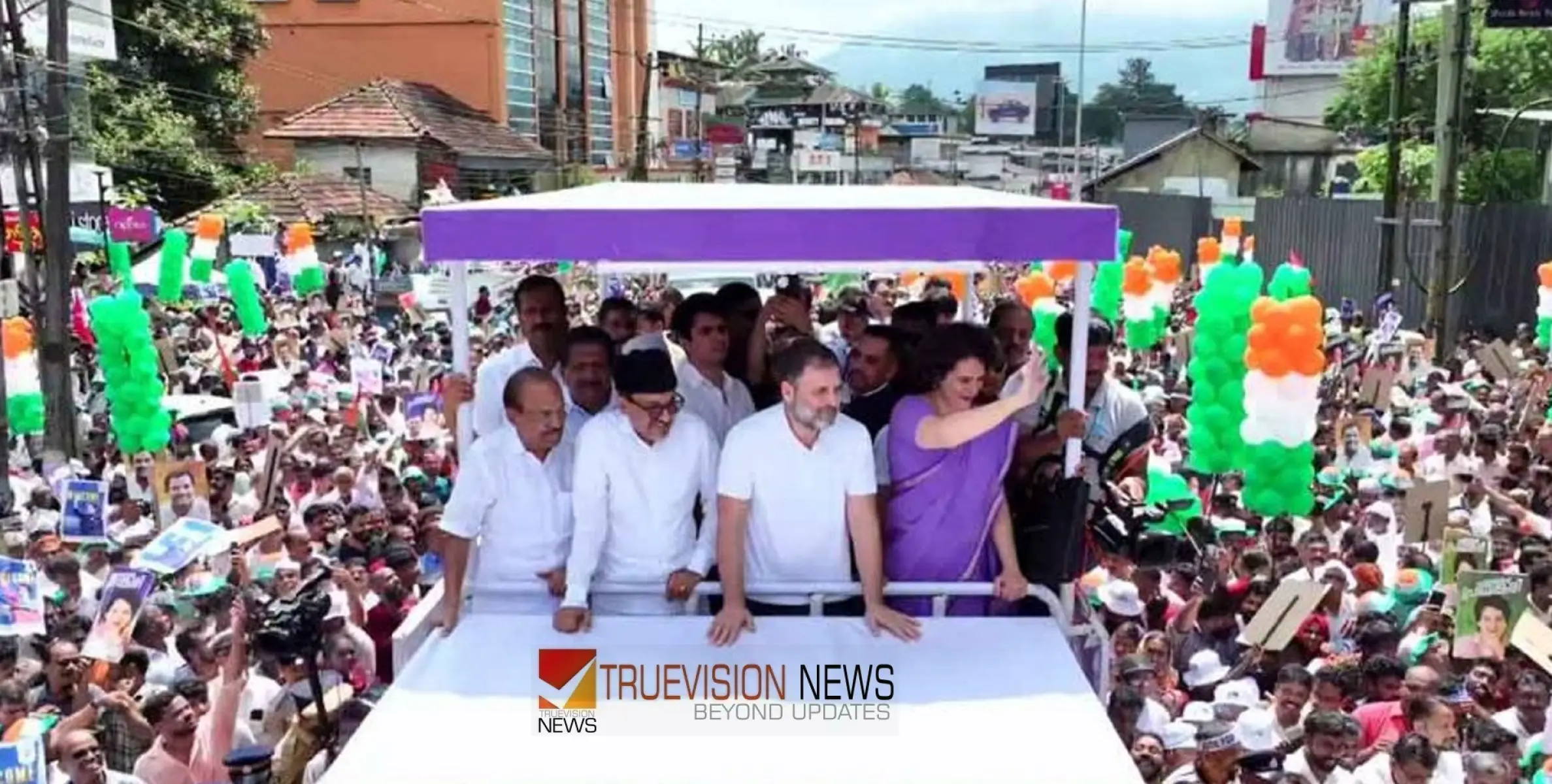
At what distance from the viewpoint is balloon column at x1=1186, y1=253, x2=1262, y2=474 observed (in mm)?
10492

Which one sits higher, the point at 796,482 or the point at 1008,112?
the point at 1008,112

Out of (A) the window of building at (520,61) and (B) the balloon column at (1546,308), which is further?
(A) the window of building at (520,61)

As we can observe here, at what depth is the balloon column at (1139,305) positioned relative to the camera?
15.3 meters

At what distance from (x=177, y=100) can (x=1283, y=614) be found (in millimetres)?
30651

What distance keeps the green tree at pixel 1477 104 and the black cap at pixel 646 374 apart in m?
23.4

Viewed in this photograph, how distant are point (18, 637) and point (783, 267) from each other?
4.89 metres

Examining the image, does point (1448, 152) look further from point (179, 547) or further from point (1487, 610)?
point (179, 547)

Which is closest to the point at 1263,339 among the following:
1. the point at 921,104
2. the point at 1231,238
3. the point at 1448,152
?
the point at 1231,238

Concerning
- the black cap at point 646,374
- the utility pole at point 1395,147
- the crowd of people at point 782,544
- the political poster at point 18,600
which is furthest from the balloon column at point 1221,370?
the utility pole at point 1395,147

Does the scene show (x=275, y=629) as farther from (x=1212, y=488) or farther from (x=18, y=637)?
(x=1212, y=488)

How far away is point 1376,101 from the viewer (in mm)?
43656

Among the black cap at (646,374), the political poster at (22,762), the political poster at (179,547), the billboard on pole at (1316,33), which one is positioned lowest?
the political poster at (22,762)

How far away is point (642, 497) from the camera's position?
3.90 m

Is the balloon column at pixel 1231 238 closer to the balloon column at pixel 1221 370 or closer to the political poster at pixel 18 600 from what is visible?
the balloon column at pixel 1221 370
